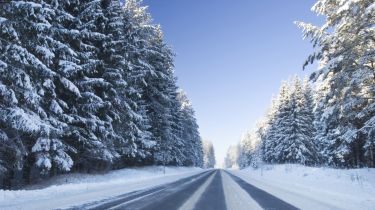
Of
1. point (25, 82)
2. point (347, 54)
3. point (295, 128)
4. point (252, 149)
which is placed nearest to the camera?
point (25, 82)

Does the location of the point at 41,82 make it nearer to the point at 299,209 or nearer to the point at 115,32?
the point at 115,32

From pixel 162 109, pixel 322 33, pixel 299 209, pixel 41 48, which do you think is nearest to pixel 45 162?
pixel 41 48

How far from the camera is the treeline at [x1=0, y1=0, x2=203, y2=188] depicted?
1427 cm

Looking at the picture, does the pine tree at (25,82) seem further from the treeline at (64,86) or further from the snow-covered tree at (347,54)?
the snow-covered tree at (347,54)

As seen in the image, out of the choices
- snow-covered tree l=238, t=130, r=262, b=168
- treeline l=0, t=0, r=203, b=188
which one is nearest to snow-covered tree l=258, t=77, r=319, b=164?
snow-covered tree l=238, t=130, r=262, b=168

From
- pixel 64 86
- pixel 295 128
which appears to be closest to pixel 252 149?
pixel 295 128

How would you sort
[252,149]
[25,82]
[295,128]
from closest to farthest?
[25,82]
[295,128]
[252,149]

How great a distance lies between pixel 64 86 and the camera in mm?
18906

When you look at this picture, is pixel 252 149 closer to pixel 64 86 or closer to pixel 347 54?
pixel 347 54

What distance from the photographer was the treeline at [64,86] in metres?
14.3

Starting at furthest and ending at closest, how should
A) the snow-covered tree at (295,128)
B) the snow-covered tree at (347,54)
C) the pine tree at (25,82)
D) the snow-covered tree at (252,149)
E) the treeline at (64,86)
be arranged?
1. the snow-covered tree at (252,149)
2. the snow-covered tree at (295,128)
3. the snow-covered tree at (347,54)
4. the treeline at (64,86)
5. the pine tree at (25,82)

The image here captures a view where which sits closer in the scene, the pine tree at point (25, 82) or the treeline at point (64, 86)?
the pine tree at point (25, 82)

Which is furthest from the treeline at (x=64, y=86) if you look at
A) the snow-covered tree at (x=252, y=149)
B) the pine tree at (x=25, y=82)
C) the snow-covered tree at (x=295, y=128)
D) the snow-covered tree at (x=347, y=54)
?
the snow-covered tree at (x=252, y=149)

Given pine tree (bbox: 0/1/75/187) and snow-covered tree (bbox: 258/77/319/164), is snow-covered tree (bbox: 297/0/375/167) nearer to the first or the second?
pine tree (bbox: 0/1/75/187)
